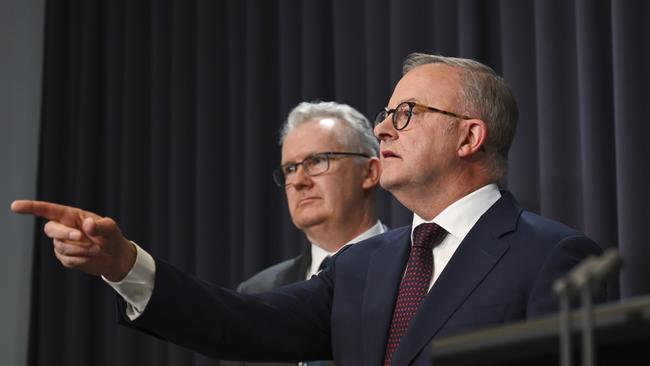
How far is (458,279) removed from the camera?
197 centimetres

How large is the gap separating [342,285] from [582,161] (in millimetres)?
→ 843

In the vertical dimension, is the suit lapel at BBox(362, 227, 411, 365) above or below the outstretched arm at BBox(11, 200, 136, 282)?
below

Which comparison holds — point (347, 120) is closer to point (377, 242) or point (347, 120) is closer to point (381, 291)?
point (377, 242)

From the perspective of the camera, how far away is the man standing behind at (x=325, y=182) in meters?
3.12

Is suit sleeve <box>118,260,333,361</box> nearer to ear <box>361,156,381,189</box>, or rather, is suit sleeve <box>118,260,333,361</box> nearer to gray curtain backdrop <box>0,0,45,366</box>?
ear <box>361,156,381,189</box>

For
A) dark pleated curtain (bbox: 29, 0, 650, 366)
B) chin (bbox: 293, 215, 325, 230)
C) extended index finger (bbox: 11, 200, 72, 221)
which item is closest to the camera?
extended index finger (bbox: 11, 200, 72, 221)

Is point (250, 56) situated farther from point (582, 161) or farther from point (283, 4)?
point (582, 161)

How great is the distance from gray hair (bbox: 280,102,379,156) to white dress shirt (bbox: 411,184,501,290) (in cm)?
103

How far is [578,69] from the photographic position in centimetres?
268

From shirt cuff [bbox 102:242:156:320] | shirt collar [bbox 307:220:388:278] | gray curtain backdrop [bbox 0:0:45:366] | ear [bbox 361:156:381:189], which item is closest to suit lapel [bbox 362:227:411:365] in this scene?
shirt cuff [bbox 102:242:156:320]

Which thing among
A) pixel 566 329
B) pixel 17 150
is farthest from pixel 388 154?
pixel 17 150

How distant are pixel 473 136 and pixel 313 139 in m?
0.98

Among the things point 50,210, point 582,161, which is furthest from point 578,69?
point 50,210

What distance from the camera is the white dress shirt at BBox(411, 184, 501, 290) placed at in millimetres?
2098
